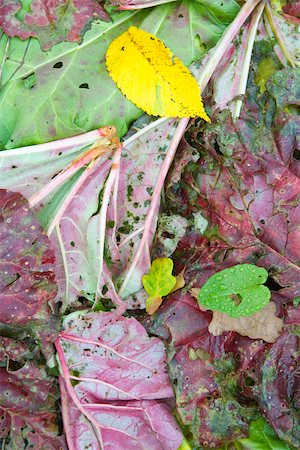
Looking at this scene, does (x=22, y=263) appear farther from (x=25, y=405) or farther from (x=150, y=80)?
(x=150, y=80)

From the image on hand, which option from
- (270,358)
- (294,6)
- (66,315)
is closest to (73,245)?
(66,315)

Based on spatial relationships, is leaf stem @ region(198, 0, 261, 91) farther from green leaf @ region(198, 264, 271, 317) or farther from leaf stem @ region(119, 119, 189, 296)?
green leaf @ region(198, 264, 271, 317)

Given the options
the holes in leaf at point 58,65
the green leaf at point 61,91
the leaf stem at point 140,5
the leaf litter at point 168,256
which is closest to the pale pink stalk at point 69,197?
the leaf litter at point 168,256

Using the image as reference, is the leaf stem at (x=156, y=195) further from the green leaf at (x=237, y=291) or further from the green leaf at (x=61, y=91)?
the green leaf at (x=237, y=291)

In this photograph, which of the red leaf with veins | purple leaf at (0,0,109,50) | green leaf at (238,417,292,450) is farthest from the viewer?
green leaf at (238,417,292,450)

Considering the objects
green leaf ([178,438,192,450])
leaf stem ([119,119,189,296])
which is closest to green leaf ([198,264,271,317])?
leaf stem ([119,119,189,296])

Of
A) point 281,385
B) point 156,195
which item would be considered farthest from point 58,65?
point 281,385

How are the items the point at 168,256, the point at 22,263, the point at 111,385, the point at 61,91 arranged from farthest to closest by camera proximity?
the point at 168,256
the point at 111,385
the point at 61,91
the point at 22,263
